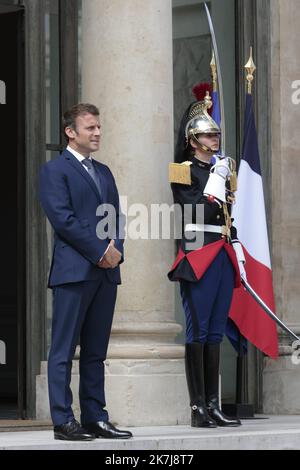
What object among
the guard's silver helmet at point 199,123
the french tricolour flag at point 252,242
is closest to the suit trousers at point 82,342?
the guard's silver helmet at point 199,123

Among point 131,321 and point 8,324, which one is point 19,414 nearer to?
point 131,321

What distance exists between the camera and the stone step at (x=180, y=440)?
9.04 m

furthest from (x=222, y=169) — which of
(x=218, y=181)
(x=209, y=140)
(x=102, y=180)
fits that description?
(x=102, y=180)

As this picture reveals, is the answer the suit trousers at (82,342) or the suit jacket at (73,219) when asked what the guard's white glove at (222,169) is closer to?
the suit jacket at (73,219)

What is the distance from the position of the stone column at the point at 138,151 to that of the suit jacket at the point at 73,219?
4.68 feet

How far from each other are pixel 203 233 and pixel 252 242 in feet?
4.46

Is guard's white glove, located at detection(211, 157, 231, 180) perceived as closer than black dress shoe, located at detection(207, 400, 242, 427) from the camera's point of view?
No

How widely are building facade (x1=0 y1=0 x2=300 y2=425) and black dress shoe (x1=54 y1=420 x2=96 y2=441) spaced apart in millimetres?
1459

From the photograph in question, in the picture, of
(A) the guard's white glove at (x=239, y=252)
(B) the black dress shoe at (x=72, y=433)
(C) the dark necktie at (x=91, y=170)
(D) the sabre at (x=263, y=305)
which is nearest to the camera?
(B) the black dress shoe at (x=72, y=433)

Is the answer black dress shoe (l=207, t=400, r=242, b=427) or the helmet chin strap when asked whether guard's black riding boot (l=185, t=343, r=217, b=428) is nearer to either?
black dress shoe (l=207, t=400, r=242, b=427)

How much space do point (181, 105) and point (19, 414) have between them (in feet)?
9.53

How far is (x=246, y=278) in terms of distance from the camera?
11734 mm

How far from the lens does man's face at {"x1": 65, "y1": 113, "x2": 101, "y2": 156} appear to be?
9570 mm

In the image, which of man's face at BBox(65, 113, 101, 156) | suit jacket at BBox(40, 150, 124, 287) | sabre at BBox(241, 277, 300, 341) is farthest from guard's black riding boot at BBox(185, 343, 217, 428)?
man's face at BBox(65, 113, 101, 156)
